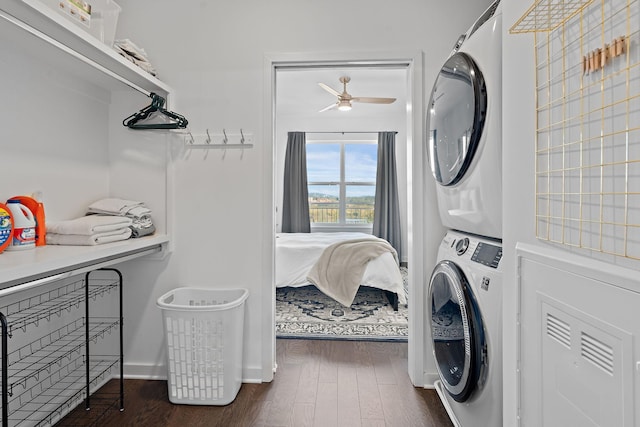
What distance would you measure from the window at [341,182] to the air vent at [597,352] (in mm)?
5649

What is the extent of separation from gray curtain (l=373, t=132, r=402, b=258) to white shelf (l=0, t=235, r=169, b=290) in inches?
185

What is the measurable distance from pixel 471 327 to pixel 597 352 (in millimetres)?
649

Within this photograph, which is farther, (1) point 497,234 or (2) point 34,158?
(2) point 34,158

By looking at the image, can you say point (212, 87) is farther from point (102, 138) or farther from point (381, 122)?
point (381, 122)

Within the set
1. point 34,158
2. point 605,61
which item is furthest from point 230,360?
point 605,61

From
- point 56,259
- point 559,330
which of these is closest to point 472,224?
point 559,330

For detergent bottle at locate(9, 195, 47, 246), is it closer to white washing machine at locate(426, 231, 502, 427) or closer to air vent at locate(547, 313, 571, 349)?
white washing machine at locate(426, 231, 502, 427)

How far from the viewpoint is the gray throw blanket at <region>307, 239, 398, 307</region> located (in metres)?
3.41

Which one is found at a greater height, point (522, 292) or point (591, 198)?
point (591, 198)

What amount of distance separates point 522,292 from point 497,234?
15.3 inches

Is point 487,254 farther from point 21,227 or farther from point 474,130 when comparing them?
point 21,227

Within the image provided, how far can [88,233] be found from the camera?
1612 mm

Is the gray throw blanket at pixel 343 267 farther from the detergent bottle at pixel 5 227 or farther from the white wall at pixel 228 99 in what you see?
the detergent bottle at pixel 5 227

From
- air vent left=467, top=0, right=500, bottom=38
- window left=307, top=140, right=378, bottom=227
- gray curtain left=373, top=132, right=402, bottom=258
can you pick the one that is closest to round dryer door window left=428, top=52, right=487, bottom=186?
air vent left=467, top=0, right=500, bottom=38
